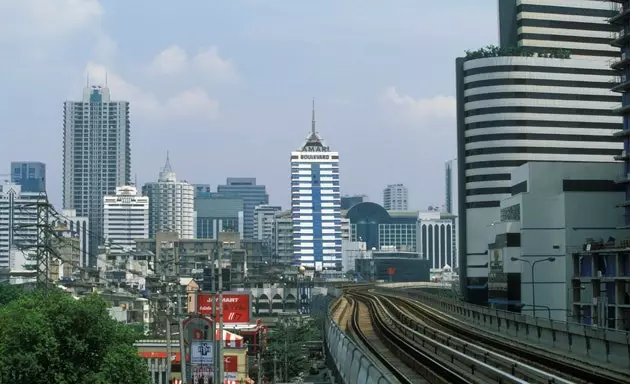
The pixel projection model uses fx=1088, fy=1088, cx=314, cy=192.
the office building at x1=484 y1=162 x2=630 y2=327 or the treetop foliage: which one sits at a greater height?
the treetop foliage

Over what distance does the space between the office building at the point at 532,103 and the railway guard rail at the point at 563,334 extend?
250 ft

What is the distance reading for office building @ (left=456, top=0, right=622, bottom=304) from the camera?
175m

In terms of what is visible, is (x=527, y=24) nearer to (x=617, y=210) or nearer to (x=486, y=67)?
(x=486, y=67)

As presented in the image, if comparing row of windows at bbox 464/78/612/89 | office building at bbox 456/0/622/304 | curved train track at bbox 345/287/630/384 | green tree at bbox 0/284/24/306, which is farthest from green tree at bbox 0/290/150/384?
row of windows at bbox 464/78/612/89

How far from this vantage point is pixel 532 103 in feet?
575

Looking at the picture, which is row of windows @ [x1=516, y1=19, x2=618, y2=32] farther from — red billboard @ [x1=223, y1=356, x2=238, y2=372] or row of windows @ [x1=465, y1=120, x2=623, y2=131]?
red billboard @ [x1=223, y1=356, x2=238, y2=372]

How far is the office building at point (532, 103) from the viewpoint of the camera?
175 metres

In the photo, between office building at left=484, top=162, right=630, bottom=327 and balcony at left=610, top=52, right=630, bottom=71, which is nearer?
balcony at left=610, top=52, right=630, bottom=71

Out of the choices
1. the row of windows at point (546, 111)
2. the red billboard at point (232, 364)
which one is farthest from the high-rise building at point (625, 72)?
the row of windows at point (546, 111)

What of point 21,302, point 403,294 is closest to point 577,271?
point 21,302

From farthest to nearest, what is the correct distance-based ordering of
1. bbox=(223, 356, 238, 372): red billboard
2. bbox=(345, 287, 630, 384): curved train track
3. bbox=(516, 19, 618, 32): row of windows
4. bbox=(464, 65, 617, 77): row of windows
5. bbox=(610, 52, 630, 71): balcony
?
bbox=(516, 19, 618, 32): row of windows < bbox=(464, 65, 617, 77): row of windows < bbox=(610, 52, 630, 71): balcony < bbox=(223, 356, 238, 372): red billboard < bbox=(345, 287, 630, 384): curved train track

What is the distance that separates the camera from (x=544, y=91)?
575ft

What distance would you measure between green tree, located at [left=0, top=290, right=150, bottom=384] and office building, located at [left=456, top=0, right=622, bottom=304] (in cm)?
11827

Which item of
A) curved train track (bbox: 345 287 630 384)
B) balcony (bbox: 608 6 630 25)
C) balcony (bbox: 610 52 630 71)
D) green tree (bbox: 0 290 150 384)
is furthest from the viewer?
balcony (bbox: 608 6 630 25)
